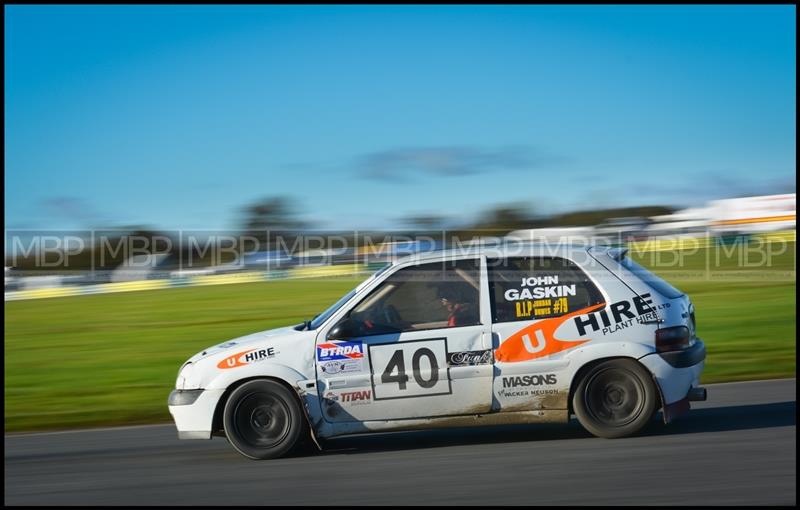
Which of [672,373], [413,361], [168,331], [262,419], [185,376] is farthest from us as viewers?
[168,331]

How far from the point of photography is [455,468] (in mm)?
6188

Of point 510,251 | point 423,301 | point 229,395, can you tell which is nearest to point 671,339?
point 510,251

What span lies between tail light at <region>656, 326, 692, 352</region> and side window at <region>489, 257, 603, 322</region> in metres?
0.55

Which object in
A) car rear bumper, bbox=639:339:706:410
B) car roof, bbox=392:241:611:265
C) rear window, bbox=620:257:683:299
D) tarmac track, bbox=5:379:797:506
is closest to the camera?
tarmac track, bbox=5:379:797:506

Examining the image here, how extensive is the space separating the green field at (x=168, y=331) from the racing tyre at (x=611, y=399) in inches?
186

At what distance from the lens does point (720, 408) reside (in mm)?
8312

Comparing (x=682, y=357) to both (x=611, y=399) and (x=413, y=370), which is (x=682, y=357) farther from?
(x=413, y=370)

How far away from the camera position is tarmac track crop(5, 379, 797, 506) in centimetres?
541

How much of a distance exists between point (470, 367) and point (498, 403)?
37 centimetres

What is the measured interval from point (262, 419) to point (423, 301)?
164 cm

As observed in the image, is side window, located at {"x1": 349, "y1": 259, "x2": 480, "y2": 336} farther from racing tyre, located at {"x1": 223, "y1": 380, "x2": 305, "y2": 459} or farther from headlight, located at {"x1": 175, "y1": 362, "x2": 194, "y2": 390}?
headlight, located at {"x1": 175, "y1": 362, "x2": 194, "y2": 390}

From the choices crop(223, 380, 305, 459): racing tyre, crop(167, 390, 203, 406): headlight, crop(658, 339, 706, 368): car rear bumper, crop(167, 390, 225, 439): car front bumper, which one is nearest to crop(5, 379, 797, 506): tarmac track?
crop(223, 380, 305, 459): racing tyre

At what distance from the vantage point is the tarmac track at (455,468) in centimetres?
541

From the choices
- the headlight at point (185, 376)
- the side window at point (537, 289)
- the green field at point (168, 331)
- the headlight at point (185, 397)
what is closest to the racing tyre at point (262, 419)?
the headlight at point (185, 397)
